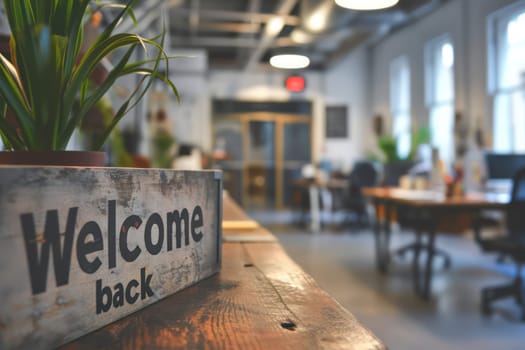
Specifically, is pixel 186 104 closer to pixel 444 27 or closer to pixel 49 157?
pixel 444 27

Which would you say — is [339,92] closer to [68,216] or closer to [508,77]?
[508,77]

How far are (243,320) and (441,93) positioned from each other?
26.9 ft

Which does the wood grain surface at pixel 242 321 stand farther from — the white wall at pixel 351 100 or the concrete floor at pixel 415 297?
the white wall at pixel 351 100

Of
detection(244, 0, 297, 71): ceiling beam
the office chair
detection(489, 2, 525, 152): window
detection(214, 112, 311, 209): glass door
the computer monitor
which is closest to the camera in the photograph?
the office chair

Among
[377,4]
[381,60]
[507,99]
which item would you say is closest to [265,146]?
[381,60]

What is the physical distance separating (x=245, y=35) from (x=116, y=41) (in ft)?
30.1

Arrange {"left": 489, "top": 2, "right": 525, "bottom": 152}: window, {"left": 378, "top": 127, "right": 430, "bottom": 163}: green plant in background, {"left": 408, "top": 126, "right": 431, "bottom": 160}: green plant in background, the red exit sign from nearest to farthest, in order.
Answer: {"left": 489, "top": 2, "right": 525, "bottom": 152}: window
{"left": 378, "top": 127, "right": 430, "bottom": 163}: green plant in background
{"left": 408, "top": 126, "right": 431, "bottom": 160}: green plant in background
the red exit sign

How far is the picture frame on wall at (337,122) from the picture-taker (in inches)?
432

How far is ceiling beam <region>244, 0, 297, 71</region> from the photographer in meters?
6.48

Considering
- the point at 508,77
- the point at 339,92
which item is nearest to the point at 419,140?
the point at 508,77

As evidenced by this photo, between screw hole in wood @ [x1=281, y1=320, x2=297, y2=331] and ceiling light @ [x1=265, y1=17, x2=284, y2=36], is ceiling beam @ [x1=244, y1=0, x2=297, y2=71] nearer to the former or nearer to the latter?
ceiling light @ [x1=265, y1=17, x2=284, y2=36]

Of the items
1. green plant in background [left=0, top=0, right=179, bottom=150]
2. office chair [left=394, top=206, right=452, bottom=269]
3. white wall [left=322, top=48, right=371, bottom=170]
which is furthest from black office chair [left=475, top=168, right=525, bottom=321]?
white wall [left=322, top=48, right=371, bottom=170]

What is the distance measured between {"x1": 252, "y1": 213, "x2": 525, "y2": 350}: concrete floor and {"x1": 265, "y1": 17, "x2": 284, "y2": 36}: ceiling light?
343 cm

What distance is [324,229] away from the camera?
734 cm
